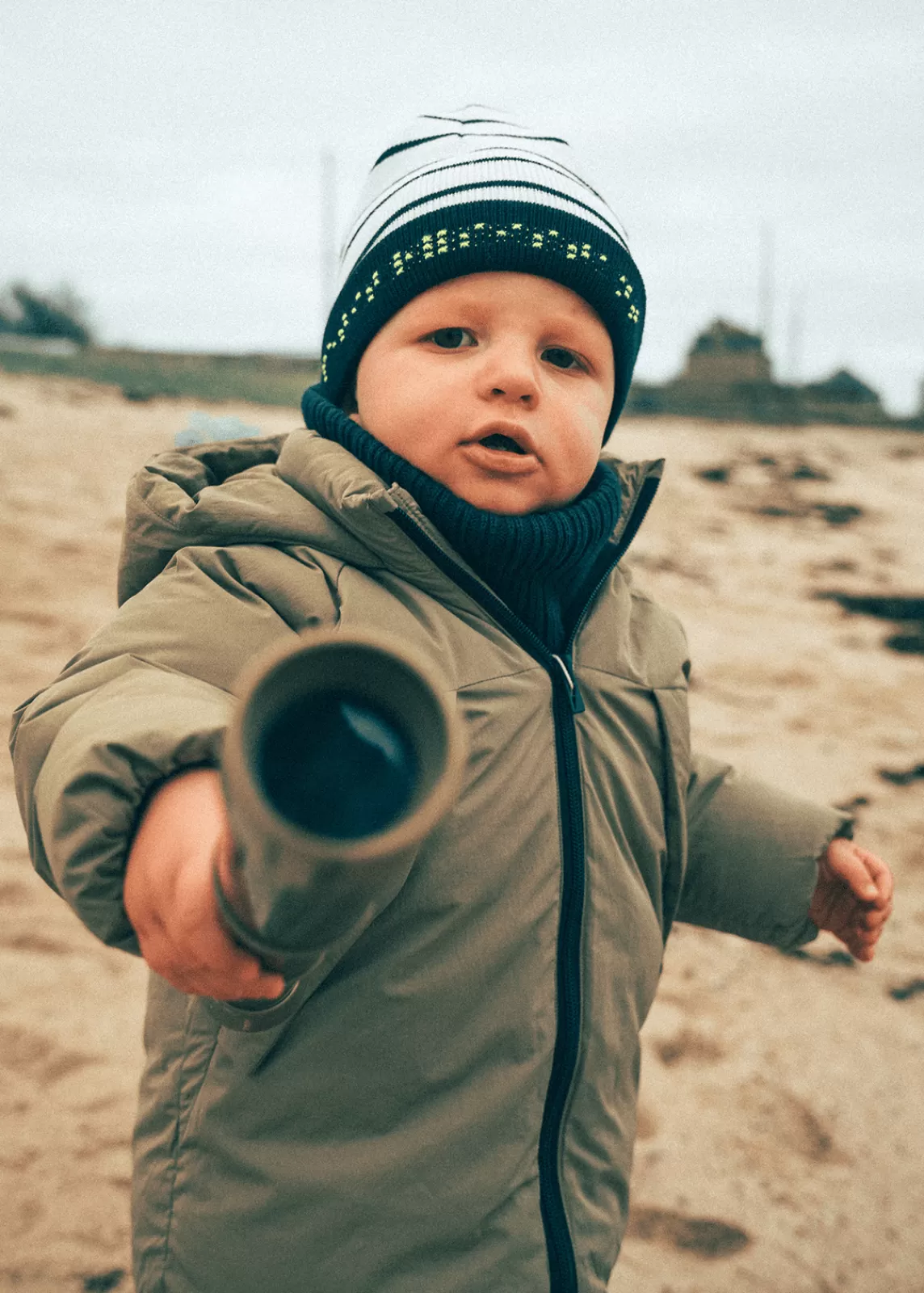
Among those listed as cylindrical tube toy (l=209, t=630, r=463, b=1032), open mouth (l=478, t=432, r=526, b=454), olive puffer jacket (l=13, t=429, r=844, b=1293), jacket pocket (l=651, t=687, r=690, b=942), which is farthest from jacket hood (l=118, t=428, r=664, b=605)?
cylindrical tube toy (l=209, t=630, r=463, b=1032)

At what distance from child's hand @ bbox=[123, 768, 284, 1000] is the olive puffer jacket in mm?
192

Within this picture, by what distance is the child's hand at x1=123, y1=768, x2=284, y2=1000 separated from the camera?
2.09 ft

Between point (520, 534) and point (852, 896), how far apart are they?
31.3 inches

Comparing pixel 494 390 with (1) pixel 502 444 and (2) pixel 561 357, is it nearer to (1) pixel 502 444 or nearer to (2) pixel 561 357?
(1) pixel 502 444

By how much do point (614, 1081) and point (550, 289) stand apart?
100cm

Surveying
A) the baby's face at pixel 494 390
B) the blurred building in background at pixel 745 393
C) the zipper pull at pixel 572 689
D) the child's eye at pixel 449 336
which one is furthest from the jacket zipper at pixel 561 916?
the blurred building in background at pixel 745 393

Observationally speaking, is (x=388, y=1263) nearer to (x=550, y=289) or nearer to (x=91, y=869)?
(x=91, y=869)

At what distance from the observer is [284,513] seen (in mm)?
1128

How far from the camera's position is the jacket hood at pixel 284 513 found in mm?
1106

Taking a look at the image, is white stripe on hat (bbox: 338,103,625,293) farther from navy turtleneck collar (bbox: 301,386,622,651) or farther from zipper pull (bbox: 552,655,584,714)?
zipper pull (bbox: 552,655,584,714)

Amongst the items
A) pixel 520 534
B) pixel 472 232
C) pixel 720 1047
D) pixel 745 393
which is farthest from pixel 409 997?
pixel 745 393

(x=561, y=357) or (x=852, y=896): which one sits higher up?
(x=561, y=357)

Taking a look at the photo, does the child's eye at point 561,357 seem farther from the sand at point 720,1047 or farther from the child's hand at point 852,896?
the sand at point 720,1047

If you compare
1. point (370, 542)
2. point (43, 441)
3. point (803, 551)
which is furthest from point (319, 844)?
point (803, 551)
